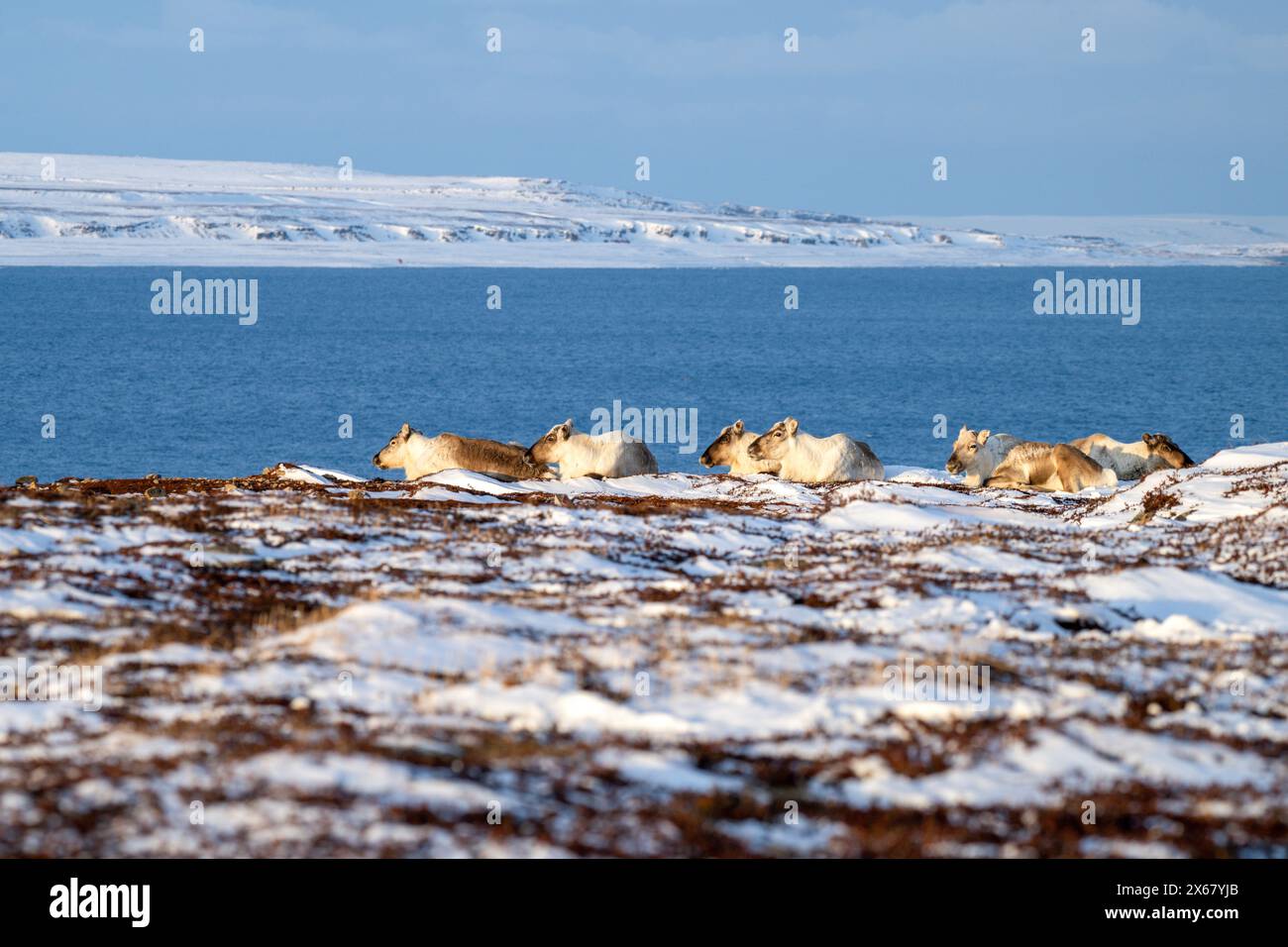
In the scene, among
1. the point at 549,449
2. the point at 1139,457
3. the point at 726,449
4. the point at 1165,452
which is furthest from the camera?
the point at 726,449

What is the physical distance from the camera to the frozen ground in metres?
9.10

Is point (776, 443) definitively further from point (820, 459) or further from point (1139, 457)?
point (1139, 457)

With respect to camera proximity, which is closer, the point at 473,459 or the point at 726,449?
the point at 473,459

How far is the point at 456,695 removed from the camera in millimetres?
11867

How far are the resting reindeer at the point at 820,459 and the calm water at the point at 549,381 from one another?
144 feet

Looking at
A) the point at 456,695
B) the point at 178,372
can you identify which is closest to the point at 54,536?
the point at 456,695

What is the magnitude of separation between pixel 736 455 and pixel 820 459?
387cm

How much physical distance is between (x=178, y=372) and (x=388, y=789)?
13089 cm

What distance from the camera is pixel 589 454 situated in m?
37.6

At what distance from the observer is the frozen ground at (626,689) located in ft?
29.9

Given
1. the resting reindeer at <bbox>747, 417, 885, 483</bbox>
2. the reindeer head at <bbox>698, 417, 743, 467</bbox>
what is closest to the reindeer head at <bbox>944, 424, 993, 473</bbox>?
the resting reindeer at <bbox>747, 417, 885, 483</bbox>

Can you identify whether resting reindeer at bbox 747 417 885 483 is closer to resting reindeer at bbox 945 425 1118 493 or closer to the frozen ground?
resting reindeer at bbox 945 425 1118 493

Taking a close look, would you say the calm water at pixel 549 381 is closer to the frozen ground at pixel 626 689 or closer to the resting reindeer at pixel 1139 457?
the resting reindeer at pixel 1139 457

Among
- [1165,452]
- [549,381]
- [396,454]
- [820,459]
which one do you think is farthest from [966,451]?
[549,381]
